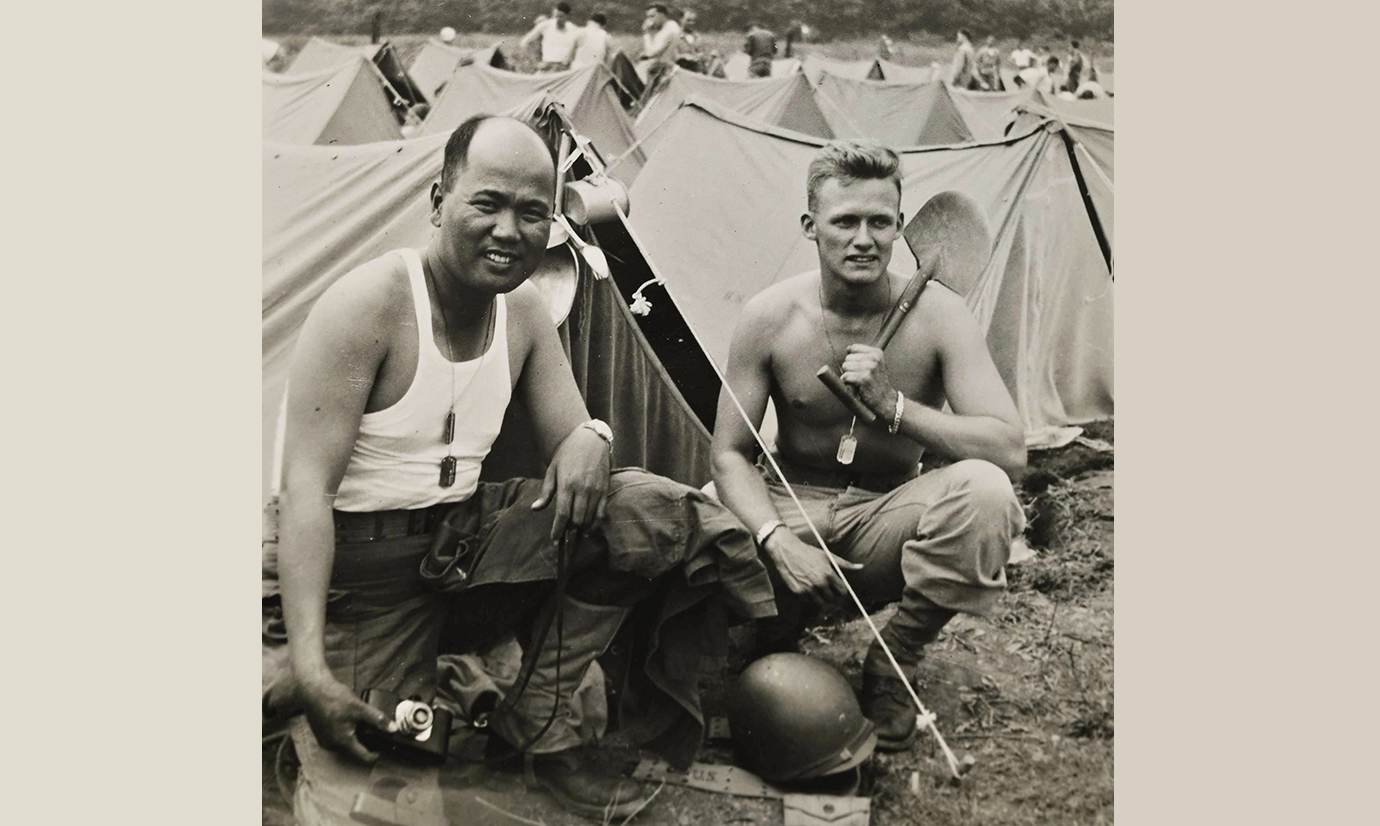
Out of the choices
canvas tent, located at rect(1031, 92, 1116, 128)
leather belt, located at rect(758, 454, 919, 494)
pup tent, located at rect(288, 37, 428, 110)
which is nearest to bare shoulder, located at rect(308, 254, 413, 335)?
pup tent, located at rect(288, 37, 428, 110)

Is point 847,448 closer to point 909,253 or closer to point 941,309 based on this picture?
point 941,309

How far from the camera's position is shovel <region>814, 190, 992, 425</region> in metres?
4.37

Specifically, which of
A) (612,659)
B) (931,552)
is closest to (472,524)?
(612,659)

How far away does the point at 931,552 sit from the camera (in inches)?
167

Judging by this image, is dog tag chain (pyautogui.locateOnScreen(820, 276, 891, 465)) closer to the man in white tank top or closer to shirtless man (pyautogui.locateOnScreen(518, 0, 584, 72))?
the man in white tank top

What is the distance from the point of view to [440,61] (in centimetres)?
451

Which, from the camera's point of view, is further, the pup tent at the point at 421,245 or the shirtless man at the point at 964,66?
the shirtless man at the point at 964,66

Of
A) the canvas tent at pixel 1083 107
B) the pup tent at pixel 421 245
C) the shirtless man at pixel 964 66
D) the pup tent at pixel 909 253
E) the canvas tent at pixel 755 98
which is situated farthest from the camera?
the canvas tent at pixel 1083 107

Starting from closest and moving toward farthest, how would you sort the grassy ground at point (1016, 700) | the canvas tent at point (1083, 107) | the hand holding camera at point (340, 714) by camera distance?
the hand holding camera at point (340, 714) → the grassy ground at point (1016, 700) → the canvas tent at point (1083, 107)

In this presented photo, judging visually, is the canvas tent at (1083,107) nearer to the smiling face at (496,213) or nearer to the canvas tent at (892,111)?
the canvas tent at (892,111)

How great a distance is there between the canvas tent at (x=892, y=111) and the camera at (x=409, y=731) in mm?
2432

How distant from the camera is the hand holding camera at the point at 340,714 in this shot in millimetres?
4129

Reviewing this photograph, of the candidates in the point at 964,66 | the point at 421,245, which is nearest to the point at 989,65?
the point at 964,66

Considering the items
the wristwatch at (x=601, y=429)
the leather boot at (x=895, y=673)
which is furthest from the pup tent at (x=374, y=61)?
the leather boot at (x=895, y=673)
